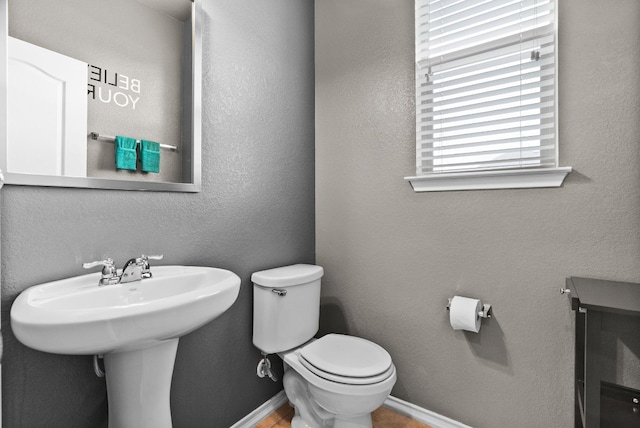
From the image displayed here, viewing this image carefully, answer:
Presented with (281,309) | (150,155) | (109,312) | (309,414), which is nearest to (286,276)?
(281,309)

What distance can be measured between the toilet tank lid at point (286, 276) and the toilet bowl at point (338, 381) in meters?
0.32

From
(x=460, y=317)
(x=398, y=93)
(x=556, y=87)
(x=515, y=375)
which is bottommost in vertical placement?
(x=515, y=375)

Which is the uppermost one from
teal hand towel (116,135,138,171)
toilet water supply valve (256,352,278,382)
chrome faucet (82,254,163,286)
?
teal hand towel (116,135,138,171)

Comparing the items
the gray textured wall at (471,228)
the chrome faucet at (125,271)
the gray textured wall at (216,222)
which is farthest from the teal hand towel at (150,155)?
the gray textured wall at (471,228)

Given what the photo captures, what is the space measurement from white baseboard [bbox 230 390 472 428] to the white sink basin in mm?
906

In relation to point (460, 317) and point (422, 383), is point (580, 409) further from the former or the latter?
point (422, 383)

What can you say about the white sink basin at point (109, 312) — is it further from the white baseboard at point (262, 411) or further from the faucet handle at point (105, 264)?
the white baseboard at point (262, 411)

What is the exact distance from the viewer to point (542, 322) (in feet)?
4.65

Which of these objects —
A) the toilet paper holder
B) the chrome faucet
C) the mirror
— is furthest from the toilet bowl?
the mirror

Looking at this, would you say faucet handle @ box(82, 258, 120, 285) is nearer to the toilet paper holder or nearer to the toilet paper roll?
the toilet paper roll

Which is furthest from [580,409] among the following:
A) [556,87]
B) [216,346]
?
[216,346]

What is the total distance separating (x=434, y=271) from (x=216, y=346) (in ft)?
3.66

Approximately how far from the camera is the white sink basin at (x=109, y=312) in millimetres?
763

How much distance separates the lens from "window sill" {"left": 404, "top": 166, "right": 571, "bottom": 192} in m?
1.37
